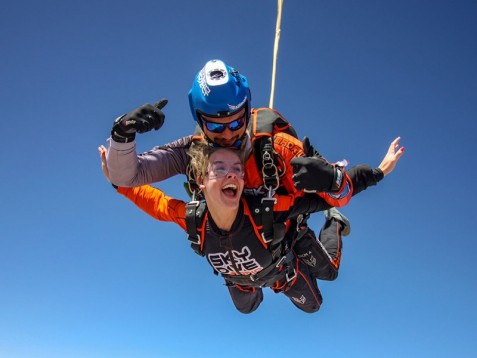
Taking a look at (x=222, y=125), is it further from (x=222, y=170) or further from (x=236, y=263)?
(x=236, y=263)

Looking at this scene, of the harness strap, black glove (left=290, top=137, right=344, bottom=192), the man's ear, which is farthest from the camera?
the harness strap

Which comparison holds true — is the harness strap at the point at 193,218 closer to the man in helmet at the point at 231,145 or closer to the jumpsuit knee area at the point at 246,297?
the man in helmet at the point at 231,145

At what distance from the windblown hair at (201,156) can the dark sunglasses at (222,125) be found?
0.16 meters

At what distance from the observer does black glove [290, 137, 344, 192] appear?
9.78 feet

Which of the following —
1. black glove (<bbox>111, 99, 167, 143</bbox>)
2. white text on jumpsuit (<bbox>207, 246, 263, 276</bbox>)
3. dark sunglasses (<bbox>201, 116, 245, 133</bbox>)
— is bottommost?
white text on jumpsuit (<bbox>207, 246, 263, 276</bbox>)

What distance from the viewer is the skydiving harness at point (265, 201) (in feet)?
10.6

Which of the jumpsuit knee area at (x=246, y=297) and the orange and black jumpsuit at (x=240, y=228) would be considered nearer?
the orange and black jumpsuit at (x=240, y=228)

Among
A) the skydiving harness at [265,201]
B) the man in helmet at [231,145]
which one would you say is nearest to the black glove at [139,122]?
the man in helmet at [231,145]

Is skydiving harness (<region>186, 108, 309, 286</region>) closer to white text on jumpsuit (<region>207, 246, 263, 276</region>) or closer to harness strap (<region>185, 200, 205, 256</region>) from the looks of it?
harness strap (<region>185, 200, 205, 256</region>)

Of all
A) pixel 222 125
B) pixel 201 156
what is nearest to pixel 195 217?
pixel 201 156

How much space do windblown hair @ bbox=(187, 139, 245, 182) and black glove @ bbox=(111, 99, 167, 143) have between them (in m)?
0.40

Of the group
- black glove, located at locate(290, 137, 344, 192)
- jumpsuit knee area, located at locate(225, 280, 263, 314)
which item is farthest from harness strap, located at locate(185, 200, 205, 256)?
jumpsuit knee area, located at locate(225, 280, 263, 314)

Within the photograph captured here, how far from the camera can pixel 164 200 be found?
12.0 feet

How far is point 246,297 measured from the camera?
4750mm
